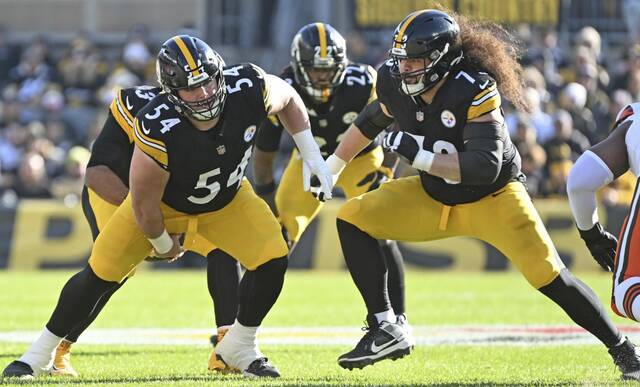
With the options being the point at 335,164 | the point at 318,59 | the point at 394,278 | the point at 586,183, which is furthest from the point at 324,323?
the point at 586,183

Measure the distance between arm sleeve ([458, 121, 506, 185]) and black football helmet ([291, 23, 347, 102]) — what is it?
195 cm

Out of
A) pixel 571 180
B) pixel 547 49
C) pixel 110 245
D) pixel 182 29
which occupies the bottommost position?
pixel 182 29

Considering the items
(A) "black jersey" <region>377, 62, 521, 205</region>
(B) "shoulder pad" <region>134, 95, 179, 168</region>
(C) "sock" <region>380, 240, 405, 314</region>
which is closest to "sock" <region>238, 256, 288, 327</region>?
(B) "shoulder pad" <region>134, 95, 179, 168</region>

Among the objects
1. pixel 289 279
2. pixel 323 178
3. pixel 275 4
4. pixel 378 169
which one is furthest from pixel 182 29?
pixel 323 178

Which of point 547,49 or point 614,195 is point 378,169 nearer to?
point 614,195

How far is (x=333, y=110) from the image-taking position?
803 cm

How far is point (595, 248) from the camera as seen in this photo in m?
6.12

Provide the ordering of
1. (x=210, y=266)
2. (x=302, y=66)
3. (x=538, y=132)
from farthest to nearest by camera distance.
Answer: (x=538, y=132) < (x=302, y=66) < (x=210, y=266)

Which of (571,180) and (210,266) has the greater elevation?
(571,180)

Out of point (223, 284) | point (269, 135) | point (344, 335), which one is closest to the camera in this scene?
point (223, 284)

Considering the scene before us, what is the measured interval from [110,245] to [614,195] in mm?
9175

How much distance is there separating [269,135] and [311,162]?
1.35m

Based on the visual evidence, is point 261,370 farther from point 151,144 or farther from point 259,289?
point 151,144

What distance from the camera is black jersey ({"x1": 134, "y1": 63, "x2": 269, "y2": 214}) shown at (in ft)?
19.4
